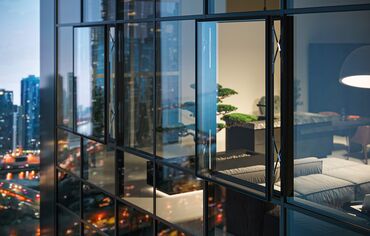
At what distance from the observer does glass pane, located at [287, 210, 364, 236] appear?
2936 millimetres

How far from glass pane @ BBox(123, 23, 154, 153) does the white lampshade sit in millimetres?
2087

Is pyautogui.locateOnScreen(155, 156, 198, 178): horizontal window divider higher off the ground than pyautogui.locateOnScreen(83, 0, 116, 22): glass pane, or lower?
lower

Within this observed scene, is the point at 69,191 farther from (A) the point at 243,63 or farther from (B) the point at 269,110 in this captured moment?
(B) the point at 269,110

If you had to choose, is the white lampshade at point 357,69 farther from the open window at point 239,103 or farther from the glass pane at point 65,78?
the glass pane at point 65,78

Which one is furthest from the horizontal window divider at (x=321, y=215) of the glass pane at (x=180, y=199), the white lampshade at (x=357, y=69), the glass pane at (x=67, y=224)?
the glass pane at (x=67, y=224)

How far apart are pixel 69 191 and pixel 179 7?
10.3 ft

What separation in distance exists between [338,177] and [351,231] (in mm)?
273

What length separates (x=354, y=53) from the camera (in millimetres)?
2773

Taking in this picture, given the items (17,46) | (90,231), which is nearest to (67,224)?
(90,231)

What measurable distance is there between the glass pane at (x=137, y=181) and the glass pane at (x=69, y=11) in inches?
74.0

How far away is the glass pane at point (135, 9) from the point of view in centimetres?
463

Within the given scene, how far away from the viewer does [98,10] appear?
5.54 m

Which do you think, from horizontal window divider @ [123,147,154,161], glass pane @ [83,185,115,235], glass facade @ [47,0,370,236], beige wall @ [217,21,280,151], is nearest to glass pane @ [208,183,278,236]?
glass facade @ [47,0,370,236]

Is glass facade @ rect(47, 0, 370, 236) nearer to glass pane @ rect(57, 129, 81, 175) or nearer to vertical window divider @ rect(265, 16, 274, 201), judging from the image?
vertical window divider @ rect(265, 16, 274, 201)
